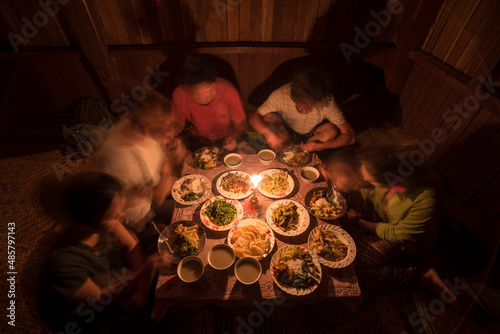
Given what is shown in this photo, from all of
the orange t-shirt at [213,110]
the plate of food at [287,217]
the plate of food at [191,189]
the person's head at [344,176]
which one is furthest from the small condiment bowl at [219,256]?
the orange t-shirt at [213,110]

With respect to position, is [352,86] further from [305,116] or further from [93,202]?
[93,202]

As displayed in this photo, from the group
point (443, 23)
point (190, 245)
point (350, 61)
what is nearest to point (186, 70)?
point (190, 245)

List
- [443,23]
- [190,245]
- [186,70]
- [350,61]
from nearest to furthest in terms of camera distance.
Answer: [190,245]
[186,70]
[443,23]
[350,61]

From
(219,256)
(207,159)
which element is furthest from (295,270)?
(207,159)

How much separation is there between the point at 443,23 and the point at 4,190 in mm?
8517

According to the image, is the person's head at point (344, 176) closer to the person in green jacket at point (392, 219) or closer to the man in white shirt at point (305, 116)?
the person in green jacket at point (392, 219)

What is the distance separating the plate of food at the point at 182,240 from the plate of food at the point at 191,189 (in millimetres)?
295

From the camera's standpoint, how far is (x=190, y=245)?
2.28 metres

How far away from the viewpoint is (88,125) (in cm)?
482

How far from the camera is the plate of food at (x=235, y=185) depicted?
2.77m

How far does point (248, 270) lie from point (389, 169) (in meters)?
1.82

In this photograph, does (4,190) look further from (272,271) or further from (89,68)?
(272,271)

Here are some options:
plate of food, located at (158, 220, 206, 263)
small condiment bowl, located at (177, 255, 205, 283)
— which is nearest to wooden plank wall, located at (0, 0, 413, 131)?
plate of food, located at (158, 220, 206, 263)

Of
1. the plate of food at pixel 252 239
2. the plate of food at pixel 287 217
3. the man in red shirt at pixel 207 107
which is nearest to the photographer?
Answer: the plate of food at pixel 252 239
